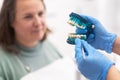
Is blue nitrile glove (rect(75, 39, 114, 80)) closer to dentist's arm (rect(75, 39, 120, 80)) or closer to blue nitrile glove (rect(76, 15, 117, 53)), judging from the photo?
dentist's arm (rect(75, 39, 120, 80))

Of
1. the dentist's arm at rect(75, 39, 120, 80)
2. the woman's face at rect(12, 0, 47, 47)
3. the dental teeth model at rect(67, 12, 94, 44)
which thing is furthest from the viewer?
the woman's face at rect(12, 0, 47, 47)

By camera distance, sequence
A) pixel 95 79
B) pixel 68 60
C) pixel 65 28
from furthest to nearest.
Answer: pixel 65 28 → pixel 68 60 → pixel 95 79

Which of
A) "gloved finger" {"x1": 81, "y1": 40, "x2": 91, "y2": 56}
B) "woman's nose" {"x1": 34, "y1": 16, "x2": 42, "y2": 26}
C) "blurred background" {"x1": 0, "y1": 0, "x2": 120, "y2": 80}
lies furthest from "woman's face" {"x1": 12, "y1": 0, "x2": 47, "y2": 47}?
"gloved finger" {"x1": 81, "y1": 40, "x2": 91, "y2": 56}

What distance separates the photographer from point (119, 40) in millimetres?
985

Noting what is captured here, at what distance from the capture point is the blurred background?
5.72 feet

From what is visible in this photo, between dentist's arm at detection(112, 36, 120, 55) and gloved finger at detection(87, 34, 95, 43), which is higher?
gloved finger at detection(87, 34, 95, 43)

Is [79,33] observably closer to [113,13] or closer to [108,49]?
[108,49]

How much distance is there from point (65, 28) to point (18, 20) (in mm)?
481

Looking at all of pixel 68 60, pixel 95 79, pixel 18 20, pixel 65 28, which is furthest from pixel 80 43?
pixel 65 28

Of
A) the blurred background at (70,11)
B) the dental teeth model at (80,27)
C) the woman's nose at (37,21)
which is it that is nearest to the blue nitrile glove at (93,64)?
the dental teeth model at (80,27)

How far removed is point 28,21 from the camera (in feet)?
4.33

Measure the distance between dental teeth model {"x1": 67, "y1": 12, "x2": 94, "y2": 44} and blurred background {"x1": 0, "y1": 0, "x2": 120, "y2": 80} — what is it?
734mm

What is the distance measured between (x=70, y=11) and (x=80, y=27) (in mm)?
798

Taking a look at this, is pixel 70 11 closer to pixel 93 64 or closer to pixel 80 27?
pixel 80 27
